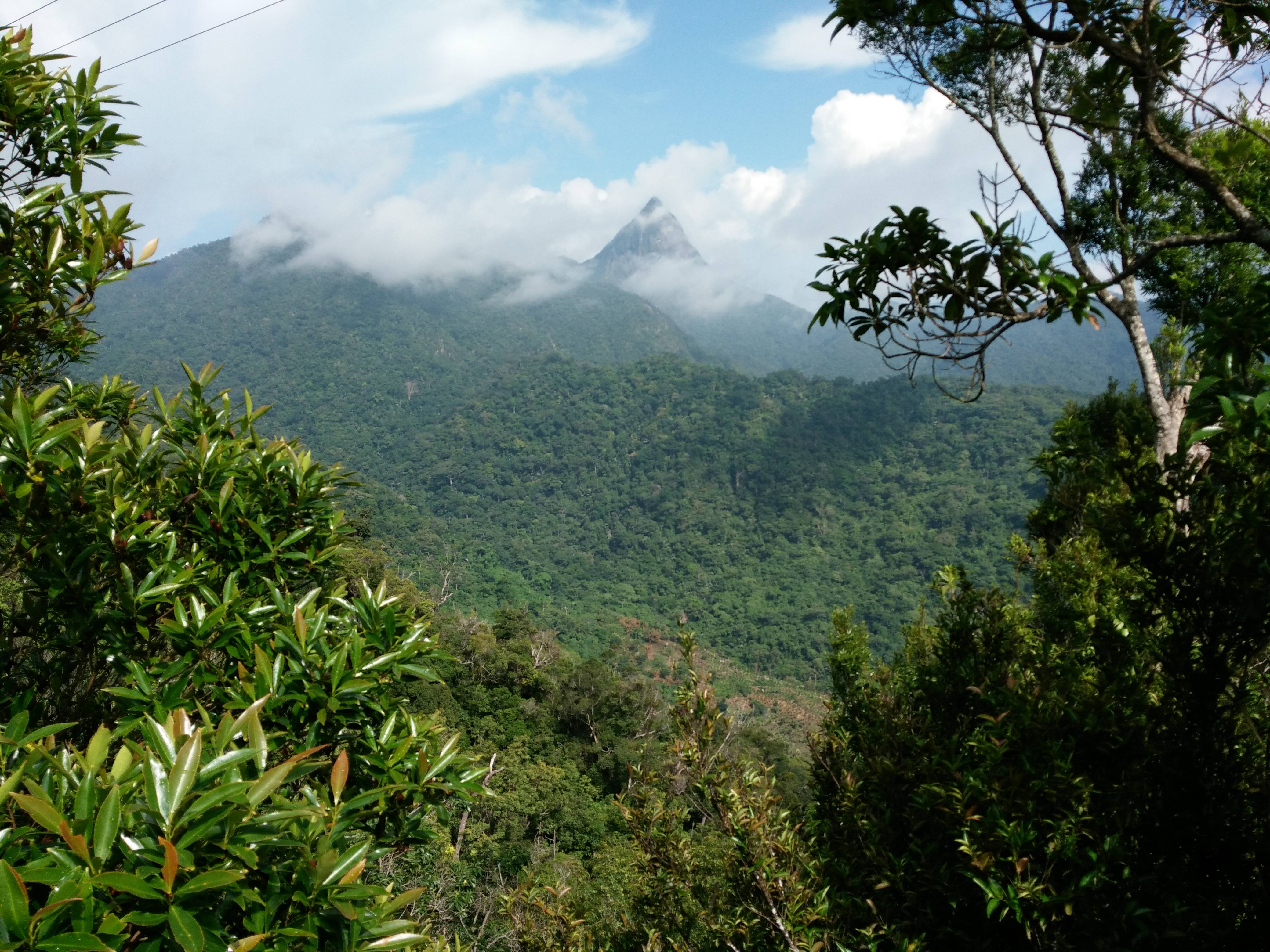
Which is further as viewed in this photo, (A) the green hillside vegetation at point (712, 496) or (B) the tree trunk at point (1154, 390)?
(A) the green hillside vegetation at point (712, 496)

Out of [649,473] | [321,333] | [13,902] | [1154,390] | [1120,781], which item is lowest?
[649,473]

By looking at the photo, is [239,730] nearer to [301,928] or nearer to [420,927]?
[301,928]

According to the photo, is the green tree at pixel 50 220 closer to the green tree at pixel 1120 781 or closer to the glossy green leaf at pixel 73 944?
the glossy green leaf at pixel 73 944

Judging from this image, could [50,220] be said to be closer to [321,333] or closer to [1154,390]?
[1154,390]

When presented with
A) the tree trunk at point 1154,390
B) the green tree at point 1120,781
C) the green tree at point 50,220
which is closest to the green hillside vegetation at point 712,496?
the tree trunk at point 1154,390

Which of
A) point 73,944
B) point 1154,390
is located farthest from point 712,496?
point 73,944

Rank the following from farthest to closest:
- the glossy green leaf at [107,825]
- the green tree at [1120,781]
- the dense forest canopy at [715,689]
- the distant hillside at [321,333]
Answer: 1. the distant hillside at [321,333]
2. the green tree at [1120,781]
3. the dense forest canopy at [715,689]
4. the glossy green leaf at [107,825]

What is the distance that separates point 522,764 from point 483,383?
12231cm

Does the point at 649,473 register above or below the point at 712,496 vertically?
above

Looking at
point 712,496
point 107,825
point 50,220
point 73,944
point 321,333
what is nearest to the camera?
point 73,944

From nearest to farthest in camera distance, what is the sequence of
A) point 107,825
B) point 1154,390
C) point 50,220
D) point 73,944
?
point 73,944 → point 107,825 → point 50,220 → point 1154,390

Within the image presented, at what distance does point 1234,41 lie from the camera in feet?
6.86

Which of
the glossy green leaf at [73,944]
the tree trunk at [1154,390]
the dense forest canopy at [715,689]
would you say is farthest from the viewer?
the tree trunk at [1154,390]

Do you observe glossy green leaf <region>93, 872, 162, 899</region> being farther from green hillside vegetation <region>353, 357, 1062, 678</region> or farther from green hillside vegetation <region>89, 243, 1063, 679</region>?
green hillside vegetation <region>353, 357, 1062, 678</region>
